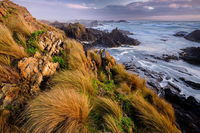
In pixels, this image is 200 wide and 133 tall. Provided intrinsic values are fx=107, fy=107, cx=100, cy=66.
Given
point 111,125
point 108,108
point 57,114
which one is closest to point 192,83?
point 108,108

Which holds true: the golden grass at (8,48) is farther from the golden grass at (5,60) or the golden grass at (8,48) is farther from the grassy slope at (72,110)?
the golden grass at (5,60)

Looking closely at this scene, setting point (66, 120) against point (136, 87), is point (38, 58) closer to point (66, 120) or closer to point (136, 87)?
point (66, 120)

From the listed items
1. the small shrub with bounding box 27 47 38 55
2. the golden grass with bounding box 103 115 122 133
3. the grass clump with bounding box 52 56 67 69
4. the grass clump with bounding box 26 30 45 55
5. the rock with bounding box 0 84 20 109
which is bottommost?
the golden grass with bounding box 103 115 122 133

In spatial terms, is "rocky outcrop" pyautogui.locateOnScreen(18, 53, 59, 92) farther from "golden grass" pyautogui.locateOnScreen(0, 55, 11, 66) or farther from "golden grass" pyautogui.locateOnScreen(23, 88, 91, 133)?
"golden grass" pyautogui.locateOnScreen(23, 88, 91, 133)

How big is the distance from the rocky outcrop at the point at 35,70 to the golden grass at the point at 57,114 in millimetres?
676

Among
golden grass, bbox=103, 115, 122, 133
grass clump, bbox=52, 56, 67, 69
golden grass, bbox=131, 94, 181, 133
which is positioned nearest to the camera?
golden grass, bbox=103, 115, 122, 133

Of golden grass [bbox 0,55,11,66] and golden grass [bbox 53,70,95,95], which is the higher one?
golden grass [bbox 0,55,11,66]

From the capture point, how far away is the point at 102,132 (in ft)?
6.25

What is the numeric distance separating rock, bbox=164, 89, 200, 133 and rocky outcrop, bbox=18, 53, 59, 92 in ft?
14.4

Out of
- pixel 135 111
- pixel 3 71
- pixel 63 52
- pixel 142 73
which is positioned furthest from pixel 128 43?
pixel 3 71

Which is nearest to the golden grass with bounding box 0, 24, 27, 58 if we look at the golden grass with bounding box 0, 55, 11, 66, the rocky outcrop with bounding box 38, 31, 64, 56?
the golden grass with bounding box 0, 55, 11, 66

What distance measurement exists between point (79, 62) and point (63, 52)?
0.85 meters

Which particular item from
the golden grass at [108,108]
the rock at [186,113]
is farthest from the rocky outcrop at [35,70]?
the rock at [186,113]

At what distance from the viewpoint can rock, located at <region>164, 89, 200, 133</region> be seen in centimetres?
340
